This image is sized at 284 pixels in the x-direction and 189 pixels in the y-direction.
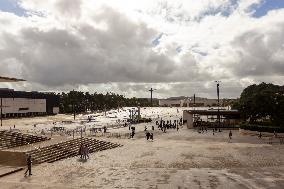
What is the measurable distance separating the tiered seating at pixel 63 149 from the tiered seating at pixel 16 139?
503 cm

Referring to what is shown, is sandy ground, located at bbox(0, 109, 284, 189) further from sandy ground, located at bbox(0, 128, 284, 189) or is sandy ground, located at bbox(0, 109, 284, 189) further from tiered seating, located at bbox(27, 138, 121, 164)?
tiered seating, located at bbox(27, 138, 121, 164)

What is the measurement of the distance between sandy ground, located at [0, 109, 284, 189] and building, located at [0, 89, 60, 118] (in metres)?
71.8

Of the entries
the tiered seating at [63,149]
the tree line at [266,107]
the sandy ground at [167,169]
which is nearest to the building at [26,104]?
the tiered seating at [63,149]

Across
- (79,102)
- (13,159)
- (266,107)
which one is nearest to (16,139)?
(13,159)

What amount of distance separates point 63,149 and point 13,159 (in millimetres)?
6659

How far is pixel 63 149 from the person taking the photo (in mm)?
38438

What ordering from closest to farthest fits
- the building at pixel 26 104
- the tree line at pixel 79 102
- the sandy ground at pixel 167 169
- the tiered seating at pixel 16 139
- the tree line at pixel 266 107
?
the sandy ground at pixel 167 169 < the tiered seating at pixel 16 139 < the tree line at pixel 266 107 < the building at pixel 26 104 < the tree line at pixel 79 102

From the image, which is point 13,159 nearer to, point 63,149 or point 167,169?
point 63,149

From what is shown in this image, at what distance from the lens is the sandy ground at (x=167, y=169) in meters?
25.6

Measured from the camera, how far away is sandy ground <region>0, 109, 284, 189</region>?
2556 centimetres

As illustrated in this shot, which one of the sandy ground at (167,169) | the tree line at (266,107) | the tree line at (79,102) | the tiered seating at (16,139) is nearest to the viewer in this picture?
the sandy ground at (167,169)

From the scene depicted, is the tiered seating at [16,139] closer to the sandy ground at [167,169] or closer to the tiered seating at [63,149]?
the tiered seating at [63,149]

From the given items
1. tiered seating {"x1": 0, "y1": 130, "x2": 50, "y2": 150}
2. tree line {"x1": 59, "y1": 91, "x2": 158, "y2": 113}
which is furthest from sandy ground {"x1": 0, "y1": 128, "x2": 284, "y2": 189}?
tree line {"x1": 59, "y1": 91, "x2": 158, "y2": 113}

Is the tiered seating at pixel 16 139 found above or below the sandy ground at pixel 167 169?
above
